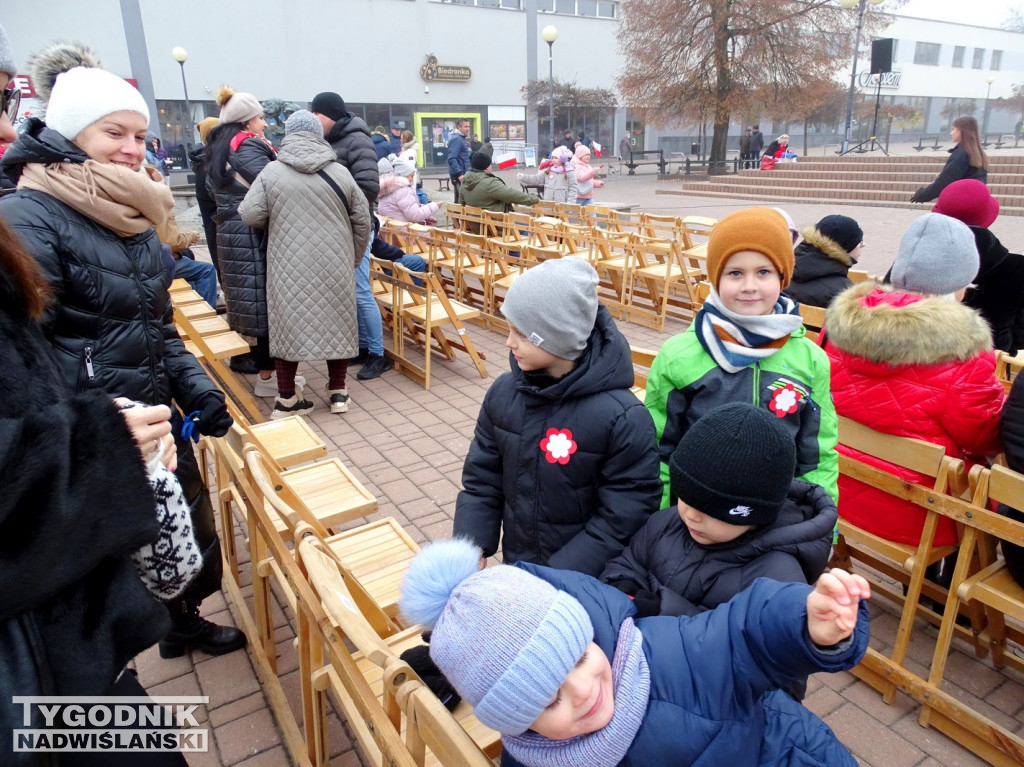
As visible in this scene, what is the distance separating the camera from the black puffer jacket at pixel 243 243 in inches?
173

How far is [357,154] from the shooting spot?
4895mm

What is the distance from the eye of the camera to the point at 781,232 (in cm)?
205

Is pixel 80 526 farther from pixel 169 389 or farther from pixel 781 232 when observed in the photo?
pixel 781 232

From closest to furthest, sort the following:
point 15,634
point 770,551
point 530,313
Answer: point 15,634
point 770,551
point 530,313

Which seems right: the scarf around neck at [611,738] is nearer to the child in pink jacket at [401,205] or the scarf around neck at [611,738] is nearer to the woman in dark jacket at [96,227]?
the woman in dark jacket at [96,227]

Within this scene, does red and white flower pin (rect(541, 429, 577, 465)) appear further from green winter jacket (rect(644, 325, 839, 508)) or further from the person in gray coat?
the person in gray coat

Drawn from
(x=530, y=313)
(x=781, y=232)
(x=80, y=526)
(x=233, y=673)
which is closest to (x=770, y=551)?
(x=530, y=313)

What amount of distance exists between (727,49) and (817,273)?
76.2 feet

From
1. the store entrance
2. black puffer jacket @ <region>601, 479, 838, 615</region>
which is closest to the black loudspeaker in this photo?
the store entrance

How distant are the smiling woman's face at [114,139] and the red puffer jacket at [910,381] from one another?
2.43m

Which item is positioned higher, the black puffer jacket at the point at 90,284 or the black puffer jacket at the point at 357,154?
the black puffer jacket at the point at 357,154

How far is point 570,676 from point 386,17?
1291 inches

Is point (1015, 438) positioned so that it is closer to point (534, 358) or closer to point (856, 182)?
point (534, 358)

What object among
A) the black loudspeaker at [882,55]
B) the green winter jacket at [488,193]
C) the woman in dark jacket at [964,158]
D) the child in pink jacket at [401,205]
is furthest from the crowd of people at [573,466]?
the black loudspeaker at [882,55]
